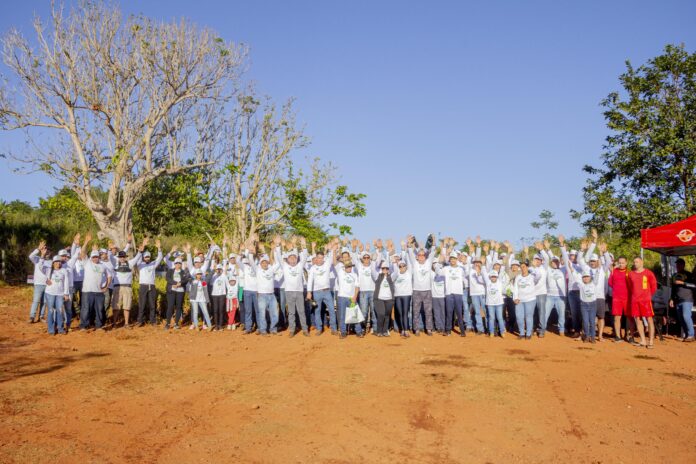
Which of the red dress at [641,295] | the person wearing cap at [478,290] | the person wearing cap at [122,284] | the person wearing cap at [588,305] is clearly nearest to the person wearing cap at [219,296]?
the person wearing cap at [122,284]

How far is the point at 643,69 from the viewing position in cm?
1806

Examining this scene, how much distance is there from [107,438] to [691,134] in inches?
718

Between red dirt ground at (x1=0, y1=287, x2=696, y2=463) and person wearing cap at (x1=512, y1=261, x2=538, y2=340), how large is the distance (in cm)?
89

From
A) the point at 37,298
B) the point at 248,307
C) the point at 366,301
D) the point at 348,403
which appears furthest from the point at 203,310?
the point at 348,403

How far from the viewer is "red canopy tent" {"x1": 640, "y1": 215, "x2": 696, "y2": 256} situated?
41.3 ft

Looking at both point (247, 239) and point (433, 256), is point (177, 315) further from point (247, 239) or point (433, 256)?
point (247, 239)

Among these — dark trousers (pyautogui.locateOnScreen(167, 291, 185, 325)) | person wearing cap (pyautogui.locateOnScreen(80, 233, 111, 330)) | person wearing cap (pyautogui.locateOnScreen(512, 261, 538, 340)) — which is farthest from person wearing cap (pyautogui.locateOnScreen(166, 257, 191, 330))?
person wearing cap (pyautogui.locateOnScreen(512, 261, 538, 340))

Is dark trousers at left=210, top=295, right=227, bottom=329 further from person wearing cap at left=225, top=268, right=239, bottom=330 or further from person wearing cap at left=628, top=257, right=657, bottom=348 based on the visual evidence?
person wearing cap at left=628, top=257, right=657, bottom=348

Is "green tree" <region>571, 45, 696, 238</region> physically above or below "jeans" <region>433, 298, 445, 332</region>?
above

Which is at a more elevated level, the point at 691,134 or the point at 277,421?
the point at 691,134

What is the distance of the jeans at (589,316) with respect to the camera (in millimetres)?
11922

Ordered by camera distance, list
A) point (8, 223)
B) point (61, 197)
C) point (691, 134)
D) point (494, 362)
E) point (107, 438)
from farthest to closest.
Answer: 1. point (8, 223)
2. point (61, 197)
3. point (691, 134)
4. point (494, 362)
5. point (107, 438)

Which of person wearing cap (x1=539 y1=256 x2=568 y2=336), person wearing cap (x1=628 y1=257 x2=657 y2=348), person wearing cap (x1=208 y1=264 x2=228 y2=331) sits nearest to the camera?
person wearing cap (x1=628 y1=257 x2=657 y2=348)

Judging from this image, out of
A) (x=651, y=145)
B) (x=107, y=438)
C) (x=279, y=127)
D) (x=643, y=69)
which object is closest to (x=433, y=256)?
(x=107, y=438)
